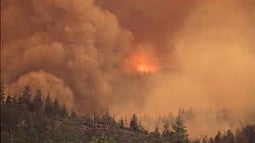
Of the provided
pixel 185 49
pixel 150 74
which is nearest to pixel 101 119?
pixel 150 74

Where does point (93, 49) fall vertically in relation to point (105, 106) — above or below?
above

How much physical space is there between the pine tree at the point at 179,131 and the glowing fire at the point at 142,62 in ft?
6.54

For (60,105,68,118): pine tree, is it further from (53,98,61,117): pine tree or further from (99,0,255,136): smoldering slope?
(99,0,255,136): smoldering slope

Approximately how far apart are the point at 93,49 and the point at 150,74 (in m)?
2.27

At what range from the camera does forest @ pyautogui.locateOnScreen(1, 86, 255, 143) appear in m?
24.4

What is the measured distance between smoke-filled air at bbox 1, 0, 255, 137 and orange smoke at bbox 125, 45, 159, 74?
4 centimetres

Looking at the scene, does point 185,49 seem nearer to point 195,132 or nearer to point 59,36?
point 195,132

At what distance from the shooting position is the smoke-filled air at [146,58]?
24.7 meters

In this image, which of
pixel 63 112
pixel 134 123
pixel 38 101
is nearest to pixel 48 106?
pixel 38 101

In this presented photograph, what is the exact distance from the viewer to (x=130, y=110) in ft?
81.7

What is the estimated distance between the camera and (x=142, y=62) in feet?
82.2

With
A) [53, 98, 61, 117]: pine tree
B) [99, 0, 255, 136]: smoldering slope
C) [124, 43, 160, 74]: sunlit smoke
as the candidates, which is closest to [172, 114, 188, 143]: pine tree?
[99, 0, 255, 136]: smoldering slope

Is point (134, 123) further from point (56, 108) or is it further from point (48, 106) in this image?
point (48, 106)

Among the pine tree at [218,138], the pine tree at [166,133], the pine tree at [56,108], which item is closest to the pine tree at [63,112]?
the pine tree at [56,108]
